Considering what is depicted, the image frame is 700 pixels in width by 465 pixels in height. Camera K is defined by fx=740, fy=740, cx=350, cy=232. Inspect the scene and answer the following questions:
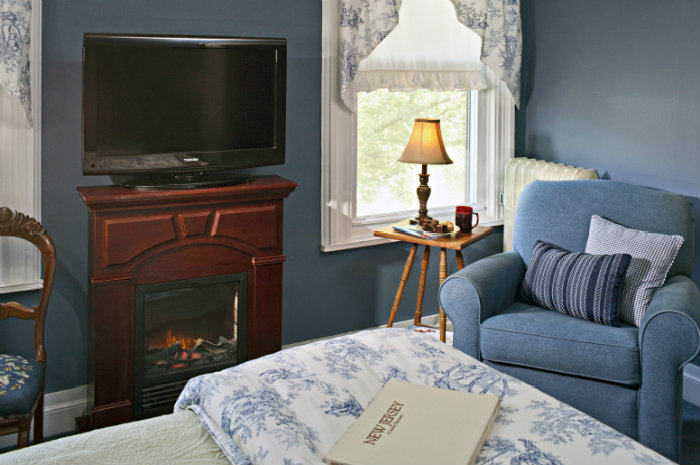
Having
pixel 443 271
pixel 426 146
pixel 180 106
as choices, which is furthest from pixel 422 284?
pixel 180 106

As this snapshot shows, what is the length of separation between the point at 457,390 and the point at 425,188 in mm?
2016

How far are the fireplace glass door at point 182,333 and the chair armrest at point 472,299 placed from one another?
35.6 inches

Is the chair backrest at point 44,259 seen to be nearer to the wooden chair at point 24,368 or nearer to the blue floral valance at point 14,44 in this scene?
the wooden chair at point 24,368

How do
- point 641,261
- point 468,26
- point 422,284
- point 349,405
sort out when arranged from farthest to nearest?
point 468,26
point 422,284
point 641,261
point 349,405

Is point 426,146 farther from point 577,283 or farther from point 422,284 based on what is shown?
point 577,283

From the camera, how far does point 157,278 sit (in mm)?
3008

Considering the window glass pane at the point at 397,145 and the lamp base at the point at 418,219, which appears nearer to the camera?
the lamp base at the point at 418,219

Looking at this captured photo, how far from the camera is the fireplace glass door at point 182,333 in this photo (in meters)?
3.05

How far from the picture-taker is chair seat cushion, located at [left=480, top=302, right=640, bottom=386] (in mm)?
2758

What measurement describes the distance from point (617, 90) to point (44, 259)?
2918 mm

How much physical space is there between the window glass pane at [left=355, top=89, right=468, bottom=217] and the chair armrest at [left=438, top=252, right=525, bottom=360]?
1.02m

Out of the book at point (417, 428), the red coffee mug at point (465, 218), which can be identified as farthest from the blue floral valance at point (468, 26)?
the book at point (417, 428)

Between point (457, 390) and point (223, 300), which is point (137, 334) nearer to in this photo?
point (223, 300)

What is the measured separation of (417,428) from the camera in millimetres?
1654
